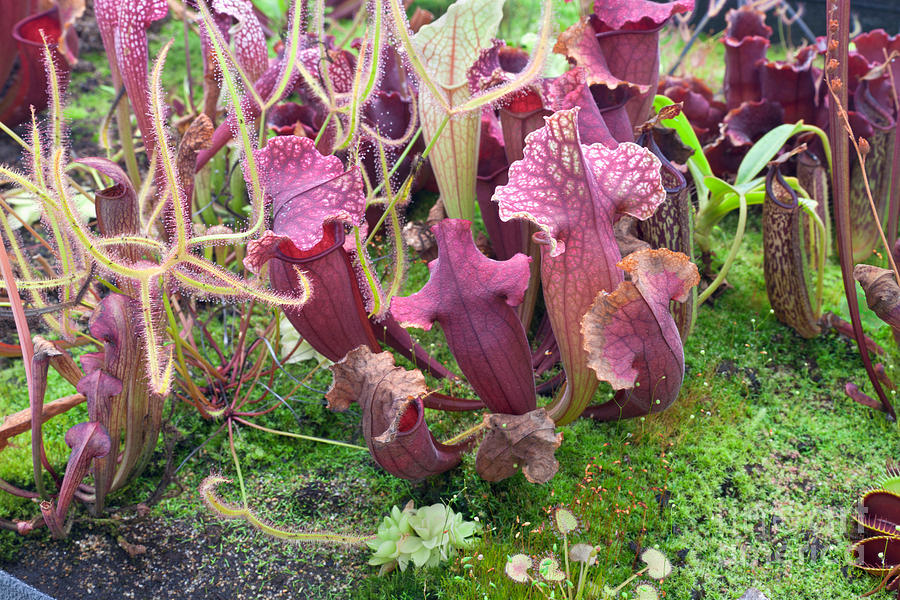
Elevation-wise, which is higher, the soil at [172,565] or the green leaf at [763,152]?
the green leaf at [763,152]

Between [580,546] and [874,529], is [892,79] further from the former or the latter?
[580,546]

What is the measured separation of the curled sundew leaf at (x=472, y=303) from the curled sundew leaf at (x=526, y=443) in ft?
0.35

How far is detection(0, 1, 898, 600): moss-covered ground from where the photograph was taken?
4.37 ft

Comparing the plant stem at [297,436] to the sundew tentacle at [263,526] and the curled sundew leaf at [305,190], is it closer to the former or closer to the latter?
the sundew tentacle at [263,526]

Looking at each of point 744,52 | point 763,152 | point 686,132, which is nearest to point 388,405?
point 686,132

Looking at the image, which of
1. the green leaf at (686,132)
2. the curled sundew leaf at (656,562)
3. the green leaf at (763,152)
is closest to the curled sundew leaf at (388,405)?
the curled sundew leaf at (656,562)

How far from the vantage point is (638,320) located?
1168mm

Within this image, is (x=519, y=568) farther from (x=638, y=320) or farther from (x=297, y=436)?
(x=297, y=436)

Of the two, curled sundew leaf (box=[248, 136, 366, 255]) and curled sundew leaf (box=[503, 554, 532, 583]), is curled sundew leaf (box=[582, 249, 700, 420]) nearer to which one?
curled sundew leaf (box=[503, 554, 532, 583])

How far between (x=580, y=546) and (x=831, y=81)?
1.04 m

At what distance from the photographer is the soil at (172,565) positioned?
4.28 feet

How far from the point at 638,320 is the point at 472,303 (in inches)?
11.9

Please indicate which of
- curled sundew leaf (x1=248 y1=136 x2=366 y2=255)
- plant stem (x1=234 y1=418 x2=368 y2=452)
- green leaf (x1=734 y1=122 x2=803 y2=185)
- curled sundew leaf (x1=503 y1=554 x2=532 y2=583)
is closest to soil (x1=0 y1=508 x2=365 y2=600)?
plant stem (x1=234 y1=418 x2=368 y2=452)

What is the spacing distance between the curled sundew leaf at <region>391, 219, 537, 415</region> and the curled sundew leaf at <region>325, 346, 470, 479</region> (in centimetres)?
10
